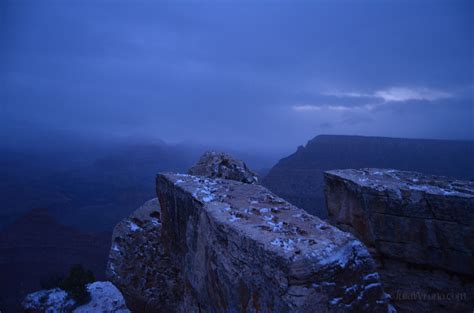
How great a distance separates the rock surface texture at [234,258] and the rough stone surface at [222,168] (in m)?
1.33

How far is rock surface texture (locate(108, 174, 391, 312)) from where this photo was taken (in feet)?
8.05

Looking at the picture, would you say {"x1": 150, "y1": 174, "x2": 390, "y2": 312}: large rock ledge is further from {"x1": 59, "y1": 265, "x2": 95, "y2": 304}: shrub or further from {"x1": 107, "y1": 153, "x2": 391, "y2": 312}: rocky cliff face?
{"x1": 59, "y1": 265, "x2": 95, "y2": 304}: shrub

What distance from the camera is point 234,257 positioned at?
3.04 meters

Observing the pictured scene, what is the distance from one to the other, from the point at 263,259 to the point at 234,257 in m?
0.53

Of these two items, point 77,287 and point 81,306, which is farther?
point 77,287

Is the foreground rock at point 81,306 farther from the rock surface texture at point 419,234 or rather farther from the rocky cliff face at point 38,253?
the rocky cliff face at point 38,253

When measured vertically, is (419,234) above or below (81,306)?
above

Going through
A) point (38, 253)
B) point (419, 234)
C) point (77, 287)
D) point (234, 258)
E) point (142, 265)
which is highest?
point (234, 258)

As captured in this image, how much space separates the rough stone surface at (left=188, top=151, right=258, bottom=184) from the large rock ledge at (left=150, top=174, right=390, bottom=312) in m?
1.76

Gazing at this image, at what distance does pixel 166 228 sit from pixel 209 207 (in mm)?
1827

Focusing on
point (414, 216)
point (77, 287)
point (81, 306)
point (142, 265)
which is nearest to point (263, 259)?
point (142, 265)

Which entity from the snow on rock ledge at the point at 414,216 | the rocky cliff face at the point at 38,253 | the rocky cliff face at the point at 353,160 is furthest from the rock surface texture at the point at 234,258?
the rocky cliff face at the point at 353,160

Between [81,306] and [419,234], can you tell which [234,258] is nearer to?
[419,234]

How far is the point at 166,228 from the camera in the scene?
518 cm
